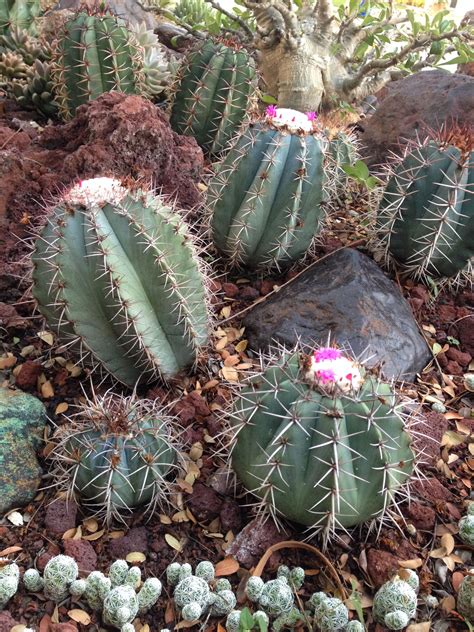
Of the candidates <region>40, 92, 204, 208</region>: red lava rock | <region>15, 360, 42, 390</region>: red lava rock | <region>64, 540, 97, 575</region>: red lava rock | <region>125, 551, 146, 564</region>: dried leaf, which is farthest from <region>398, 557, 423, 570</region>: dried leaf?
<region>40, 92, 204, 208</region>: red lava rock

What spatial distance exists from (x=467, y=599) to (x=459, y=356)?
4.12 feet

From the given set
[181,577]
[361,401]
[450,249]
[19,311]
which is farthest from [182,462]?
[450,249]

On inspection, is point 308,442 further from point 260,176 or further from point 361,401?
point 260,176

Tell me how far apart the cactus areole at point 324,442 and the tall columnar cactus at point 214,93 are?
2.22 m

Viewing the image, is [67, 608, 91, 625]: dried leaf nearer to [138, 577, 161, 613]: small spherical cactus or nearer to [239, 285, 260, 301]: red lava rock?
[138, 577, 161, 613]: small spherical cactus

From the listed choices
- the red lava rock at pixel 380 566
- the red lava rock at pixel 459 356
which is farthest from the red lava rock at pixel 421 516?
the red lava rock at pixel 459 356

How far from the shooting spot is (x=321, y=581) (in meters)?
1.87

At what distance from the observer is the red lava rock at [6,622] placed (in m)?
1.62

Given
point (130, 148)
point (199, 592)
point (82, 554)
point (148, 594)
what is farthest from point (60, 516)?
point (130, 148)

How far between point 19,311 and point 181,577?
1433mm

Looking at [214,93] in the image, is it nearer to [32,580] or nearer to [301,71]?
[301,71]

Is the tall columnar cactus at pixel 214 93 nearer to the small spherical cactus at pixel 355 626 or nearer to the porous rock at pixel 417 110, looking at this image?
the porous rock at pixel 417 110

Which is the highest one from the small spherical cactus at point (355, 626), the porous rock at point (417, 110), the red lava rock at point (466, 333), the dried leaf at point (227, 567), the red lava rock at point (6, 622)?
the porous rock at point (417, 110)

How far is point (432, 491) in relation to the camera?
2.15 m
